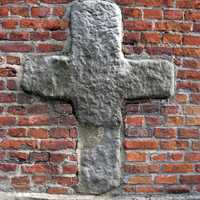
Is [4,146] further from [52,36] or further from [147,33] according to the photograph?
[147,33]

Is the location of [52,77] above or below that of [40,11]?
below

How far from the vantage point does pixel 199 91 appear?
2613 millimetres

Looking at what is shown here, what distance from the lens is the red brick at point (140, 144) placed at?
2.56 metres

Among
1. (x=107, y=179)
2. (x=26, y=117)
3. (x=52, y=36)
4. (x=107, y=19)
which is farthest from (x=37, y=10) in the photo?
(x=107, y=179)

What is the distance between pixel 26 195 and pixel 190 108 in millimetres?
1160

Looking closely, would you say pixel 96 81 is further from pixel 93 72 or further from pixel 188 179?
pixel 188 179

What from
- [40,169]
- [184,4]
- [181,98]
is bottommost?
[40,169]

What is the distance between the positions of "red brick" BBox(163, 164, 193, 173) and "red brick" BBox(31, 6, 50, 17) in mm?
1217

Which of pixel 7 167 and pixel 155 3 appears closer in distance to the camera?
pixel 7 167

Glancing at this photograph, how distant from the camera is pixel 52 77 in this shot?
2.52 meters

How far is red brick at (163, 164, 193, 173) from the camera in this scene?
8.44 ft

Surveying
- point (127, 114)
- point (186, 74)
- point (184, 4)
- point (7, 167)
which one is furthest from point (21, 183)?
point (184, 4)

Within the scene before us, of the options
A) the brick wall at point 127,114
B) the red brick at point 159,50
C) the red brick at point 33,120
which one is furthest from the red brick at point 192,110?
the red brick at point 33,120

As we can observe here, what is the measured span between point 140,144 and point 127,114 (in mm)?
206
